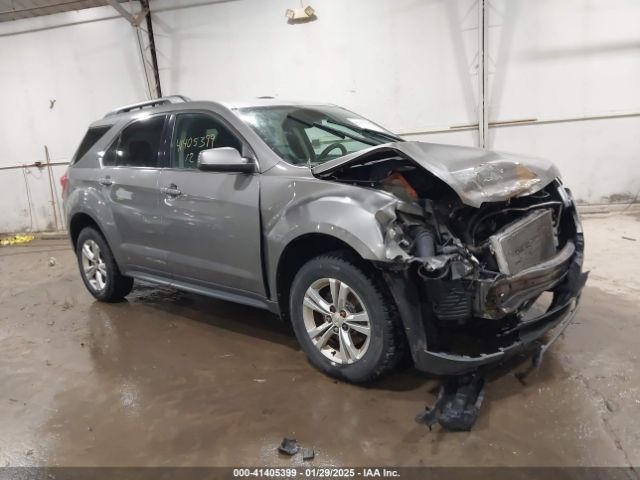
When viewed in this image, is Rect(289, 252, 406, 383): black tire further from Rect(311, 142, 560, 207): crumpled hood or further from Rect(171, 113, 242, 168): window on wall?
Rect(171, 113, 242, 168): window on wall

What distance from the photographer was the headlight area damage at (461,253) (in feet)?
8.00

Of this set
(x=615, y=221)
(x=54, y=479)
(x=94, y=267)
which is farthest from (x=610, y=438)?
(x=615, y=221)

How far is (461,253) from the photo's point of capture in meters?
2.44

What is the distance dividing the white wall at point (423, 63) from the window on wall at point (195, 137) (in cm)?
429

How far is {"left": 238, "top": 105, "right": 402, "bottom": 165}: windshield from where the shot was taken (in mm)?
3311

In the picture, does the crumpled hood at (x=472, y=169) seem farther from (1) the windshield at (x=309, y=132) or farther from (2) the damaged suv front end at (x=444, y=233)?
(1) the windshield at (x=309, y=132)

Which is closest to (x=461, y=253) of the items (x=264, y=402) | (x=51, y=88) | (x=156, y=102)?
(x=264, y=402)

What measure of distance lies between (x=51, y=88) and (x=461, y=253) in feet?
29.0

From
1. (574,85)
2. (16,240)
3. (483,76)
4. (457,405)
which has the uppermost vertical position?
(483,76)

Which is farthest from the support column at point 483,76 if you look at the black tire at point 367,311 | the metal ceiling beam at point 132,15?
the black tire at point 367,311

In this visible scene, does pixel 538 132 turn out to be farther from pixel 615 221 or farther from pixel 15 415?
pixel 15 415

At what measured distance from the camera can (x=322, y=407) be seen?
2.73 m

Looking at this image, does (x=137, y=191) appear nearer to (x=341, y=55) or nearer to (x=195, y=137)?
(x=195, y=137)

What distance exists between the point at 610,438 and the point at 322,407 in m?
1.38
